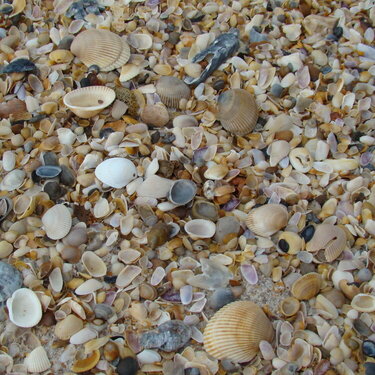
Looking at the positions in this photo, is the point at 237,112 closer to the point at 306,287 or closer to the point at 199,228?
the point at 199,228

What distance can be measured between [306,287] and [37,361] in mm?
818

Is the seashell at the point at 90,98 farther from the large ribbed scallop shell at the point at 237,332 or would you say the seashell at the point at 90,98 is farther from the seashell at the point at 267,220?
the large ribbed scallop shell at the point at 237,332

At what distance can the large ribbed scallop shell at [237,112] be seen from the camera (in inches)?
71.5

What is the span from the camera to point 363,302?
4.77 feet

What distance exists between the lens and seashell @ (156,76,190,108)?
1.91 metres

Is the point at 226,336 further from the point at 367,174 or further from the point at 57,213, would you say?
the point at 367,174

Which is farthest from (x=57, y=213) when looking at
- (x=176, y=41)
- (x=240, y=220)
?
(x=176, y=41)

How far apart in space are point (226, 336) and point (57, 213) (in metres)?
0.68

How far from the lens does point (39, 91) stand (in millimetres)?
1964

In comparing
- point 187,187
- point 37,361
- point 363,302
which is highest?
point 187,187

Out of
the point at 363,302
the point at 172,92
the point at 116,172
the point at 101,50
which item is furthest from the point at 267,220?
the point at 101,50

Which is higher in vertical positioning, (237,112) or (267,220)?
(237,112)

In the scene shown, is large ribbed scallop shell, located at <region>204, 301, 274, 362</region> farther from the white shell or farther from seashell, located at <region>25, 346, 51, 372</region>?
the white shell

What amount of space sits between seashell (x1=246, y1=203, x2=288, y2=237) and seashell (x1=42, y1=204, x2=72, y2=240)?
0.60 metres
